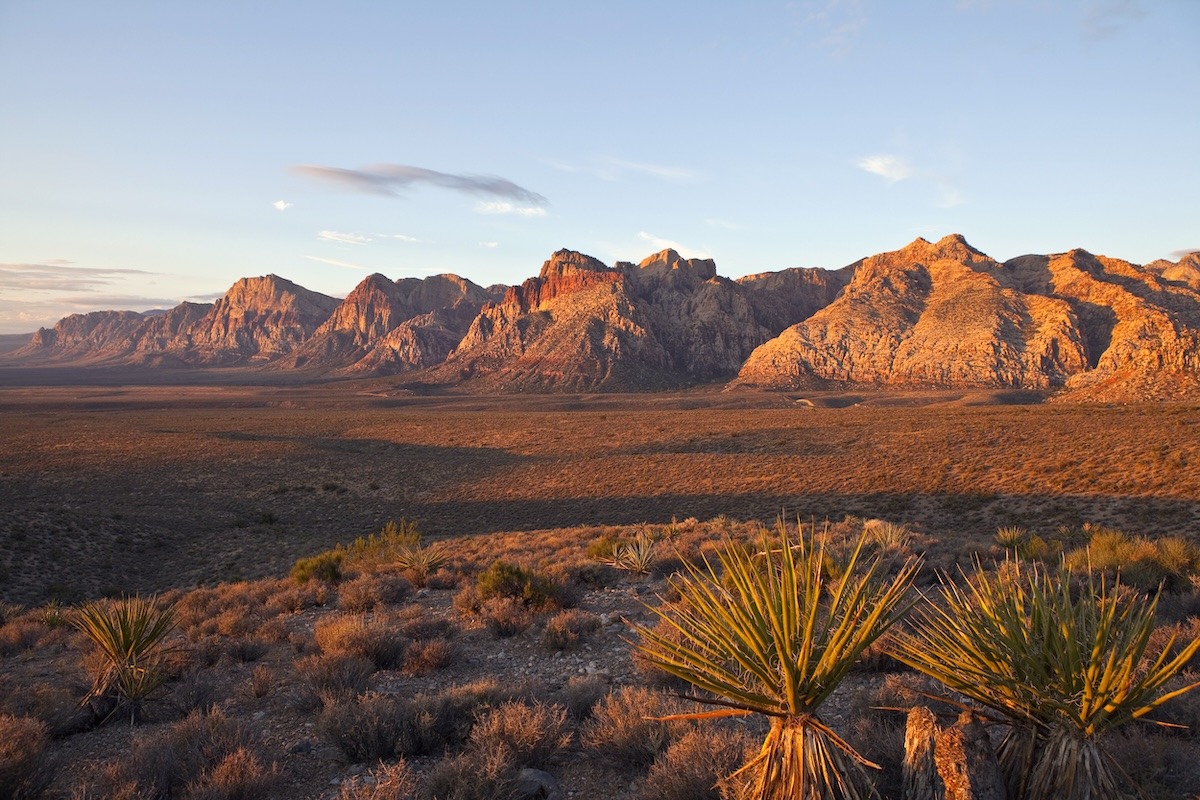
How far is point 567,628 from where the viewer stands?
26.2ft

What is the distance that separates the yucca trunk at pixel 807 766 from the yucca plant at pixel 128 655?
5.83 m

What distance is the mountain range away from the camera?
255ft

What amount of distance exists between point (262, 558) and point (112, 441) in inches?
1236

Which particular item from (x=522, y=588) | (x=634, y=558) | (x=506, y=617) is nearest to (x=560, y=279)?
(x=634, y=558)

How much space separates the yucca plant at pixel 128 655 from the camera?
598 centimetres

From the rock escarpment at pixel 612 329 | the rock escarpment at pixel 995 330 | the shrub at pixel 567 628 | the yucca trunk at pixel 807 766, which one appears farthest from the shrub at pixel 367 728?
the rock escarpment at pixel 612 329

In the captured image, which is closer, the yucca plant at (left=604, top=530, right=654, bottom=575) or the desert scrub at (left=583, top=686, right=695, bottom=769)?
the desert scrub at (left=583, top=686, right=695, bottom=769)

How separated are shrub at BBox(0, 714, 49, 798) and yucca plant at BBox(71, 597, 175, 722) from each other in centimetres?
103

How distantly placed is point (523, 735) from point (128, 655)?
4.47m

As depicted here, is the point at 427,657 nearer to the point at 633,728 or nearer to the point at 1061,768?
the point at 633,728

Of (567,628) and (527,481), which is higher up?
(567,628)

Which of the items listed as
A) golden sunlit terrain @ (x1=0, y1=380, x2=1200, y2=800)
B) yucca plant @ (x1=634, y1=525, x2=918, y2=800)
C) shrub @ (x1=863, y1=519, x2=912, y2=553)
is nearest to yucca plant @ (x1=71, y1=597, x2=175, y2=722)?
golden sunlit terrain @ (x1=0, y1=380, x2=1200, y2=800)

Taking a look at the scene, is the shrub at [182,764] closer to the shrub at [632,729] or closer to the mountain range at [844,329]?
the shrub at [632,729]

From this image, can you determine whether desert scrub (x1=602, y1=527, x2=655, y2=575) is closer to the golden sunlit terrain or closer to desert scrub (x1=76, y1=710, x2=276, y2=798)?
the golden sunlit terrain
